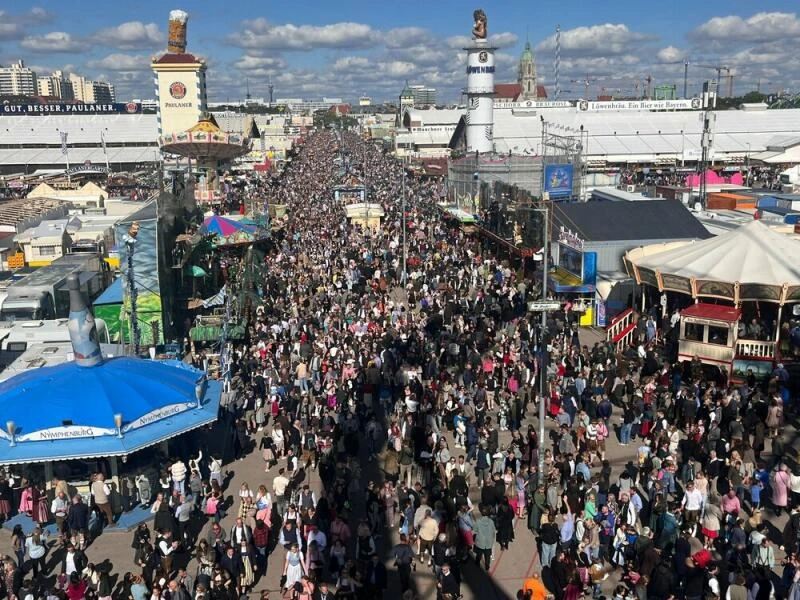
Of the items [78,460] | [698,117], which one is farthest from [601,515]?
[698,117]

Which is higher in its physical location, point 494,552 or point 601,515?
point 601,515

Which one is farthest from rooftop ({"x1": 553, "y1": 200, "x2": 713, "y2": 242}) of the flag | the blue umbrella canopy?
the blue umbrella canopy

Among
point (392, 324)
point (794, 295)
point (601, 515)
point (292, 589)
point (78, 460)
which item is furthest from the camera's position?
point (392, 324)

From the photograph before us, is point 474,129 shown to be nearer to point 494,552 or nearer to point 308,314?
point 308,314

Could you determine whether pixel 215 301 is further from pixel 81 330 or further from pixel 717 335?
pixel 717 335

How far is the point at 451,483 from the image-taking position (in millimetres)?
11430

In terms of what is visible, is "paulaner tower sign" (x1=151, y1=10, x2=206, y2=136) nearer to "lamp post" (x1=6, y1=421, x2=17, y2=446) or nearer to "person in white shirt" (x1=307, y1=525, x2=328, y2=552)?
"lamp post" (x1=6, y1=421, x2=17, y2=446)

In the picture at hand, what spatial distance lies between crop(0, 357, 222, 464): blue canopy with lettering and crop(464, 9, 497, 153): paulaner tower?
4880cm

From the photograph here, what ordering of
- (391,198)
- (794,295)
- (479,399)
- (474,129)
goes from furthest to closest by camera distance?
(474,129), (391,198), (794,295), (479,399)

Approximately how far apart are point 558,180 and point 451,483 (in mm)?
26063

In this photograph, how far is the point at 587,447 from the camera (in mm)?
13281

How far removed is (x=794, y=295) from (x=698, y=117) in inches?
2538

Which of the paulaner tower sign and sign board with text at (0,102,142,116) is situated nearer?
the paulaner tower sign

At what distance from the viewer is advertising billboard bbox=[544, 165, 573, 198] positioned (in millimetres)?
35000
